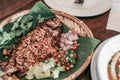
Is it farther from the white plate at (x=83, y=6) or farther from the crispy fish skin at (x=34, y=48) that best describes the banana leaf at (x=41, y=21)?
the white plate at (x=83, y=6)

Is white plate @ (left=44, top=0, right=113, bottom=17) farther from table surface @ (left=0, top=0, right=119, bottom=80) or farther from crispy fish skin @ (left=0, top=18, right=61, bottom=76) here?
crispy fish skin @ (left=0, top=18, right=61, bottom=76)

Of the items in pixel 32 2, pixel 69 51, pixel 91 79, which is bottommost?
pixel 91 79

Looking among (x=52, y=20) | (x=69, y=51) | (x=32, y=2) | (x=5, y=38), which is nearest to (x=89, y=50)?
(x=69, y=51)

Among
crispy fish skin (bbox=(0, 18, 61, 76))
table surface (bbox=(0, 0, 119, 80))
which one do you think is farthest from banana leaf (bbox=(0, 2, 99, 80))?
table surface (bbox=(0, 0, 119, 80))

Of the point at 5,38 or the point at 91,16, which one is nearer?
the point at 5,38

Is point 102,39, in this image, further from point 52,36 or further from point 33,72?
point 33,72

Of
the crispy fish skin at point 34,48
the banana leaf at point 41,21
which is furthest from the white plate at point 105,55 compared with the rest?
the crispy fish skin at point 34,48

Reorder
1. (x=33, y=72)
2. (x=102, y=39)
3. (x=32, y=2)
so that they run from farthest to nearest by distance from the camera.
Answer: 1. (x=32, y=2)
2. (x=102, y=39)
3. (x=33, y=72)
